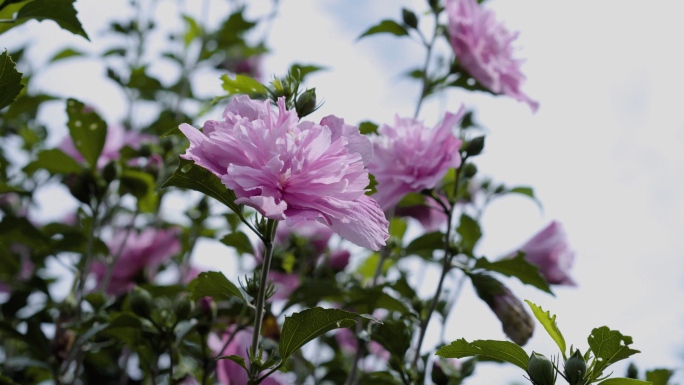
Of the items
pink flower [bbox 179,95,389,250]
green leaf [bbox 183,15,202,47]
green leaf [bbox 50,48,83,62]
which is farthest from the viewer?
green leaf [bbox 183,15,202,47]

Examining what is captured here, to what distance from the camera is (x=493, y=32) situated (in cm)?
153

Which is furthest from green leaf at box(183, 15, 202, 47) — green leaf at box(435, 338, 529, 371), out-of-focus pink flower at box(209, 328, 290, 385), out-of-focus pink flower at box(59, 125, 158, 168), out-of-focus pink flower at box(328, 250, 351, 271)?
→ green leaf at box(435, 338, 529, 371)

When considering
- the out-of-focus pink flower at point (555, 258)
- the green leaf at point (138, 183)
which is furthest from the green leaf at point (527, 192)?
the green leaf at point (138, 183)

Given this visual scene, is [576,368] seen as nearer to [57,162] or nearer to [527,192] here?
[527,192]

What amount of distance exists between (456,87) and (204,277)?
2.62 ft

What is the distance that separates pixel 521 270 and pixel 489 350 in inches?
15.0

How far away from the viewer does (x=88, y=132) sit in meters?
1.59

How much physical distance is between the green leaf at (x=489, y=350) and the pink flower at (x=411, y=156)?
36 centimetres

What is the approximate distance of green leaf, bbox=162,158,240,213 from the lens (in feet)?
2.91

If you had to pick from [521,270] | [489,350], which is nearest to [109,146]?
[521,270]

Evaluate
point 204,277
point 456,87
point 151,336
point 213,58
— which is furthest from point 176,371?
point 213,58

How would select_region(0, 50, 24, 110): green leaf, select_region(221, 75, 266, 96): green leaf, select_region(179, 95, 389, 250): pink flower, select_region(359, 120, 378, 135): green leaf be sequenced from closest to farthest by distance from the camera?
select_region(179, 95, 389, 250): pink flower < select_region(0, 50, 24, 110): green leaf < select_region(221, 75, 266, 96): green leaf < select_region(359, 120, 378, 135): green leaf

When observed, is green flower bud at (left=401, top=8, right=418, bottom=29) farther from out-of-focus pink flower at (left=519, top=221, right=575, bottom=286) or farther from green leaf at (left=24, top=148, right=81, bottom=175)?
green leaf at (left=24, top=148, right=81, bottom=175)

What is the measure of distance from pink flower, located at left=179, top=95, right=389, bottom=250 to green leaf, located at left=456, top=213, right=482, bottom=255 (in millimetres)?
704
